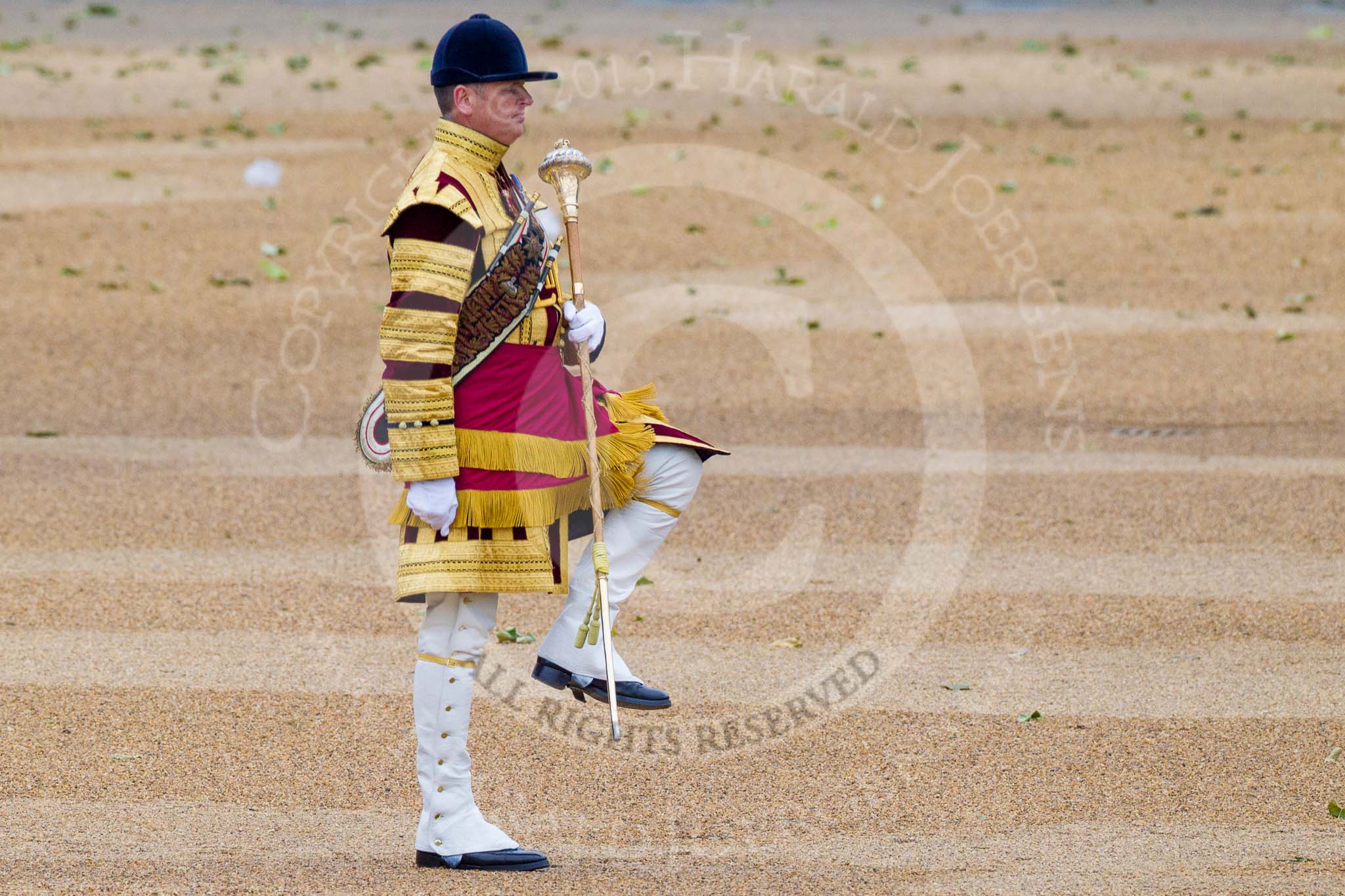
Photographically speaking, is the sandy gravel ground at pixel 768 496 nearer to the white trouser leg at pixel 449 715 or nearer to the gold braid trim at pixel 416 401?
the white trouser leg at pixel 449 715

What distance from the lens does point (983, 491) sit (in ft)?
28.0

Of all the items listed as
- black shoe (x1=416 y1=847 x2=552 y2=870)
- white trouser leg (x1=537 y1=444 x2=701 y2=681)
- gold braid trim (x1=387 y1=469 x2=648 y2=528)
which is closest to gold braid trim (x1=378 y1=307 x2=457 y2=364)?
gold braid trim (x1=387 y1=469 x2=648 y2=528)

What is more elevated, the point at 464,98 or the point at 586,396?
the point at 464,98

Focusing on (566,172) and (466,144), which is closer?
(466,144)

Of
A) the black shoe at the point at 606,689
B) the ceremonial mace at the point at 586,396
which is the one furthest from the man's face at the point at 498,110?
the black shoe at the point at 606,689

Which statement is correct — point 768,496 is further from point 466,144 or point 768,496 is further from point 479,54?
point 479,54

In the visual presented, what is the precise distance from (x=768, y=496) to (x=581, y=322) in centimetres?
439

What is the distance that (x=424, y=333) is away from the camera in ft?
12.5

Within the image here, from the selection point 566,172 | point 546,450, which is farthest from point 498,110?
point 546,450

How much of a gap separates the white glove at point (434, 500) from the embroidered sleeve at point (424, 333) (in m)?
0.03

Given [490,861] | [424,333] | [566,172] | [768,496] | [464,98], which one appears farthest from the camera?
[768,496]

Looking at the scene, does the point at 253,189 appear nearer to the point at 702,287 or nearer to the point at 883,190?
the point at 702,287

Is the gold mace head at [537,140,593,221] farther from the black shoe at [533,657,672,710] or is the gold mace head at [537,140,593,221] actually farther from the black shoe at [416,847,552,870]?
the black shoe at [416,847,552,870]

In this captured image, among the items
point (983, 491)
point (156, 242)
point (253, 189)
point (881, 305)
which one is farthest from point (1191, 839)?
point (253, 189)
